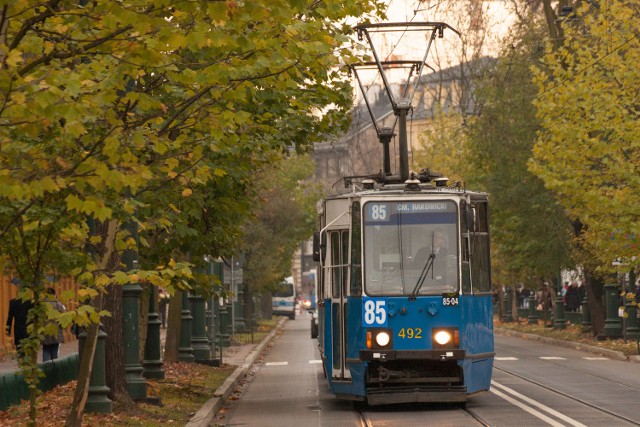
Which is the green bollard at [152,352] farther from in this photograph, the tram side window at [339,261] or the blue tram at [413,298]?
the blue tram at [413,298]

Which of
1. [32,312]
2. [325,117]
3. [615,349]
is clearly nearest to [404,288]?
[325,117]

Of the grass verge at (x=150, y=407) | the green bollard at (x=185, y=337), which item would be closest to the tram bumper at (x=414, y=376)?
the grass verge at (x=150, y=407)

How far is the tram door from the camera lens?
18.2 m

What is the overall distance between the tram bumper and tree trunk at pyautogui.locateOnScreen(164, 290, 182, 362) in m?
10.3

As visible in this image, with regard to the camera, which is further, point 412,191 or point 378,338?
point 412,191

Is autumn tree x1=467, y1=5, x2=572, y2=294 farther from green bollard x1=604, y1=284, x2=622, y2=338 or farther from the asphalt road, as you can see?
the asphalt road

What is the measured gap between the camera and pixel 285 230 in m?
59.8

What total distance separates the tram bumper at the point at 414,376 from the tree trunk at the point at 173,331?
33.8ft

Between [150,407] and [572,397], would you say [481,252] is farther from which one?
[150,407]

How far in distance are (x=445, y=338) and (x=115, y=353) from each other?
4.31 metres

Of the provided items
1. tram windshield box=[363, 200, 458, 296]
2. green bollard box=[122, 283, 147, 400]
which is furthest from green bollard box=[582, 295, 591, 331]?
green bollard box=[122, 283, 147, 400]

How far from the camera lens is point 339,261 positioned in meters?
18.6

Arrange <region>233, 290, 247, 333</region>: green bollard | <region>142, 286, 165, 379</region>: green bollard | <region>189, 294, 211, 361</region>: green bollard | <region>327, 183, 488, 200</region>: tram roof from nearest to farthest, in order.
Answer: <region>327, 183, 488, 200</region>: tram roof < <region>142, 286, 165, 379</region>: green bollard < <region>189, 294, 211, 361</region>: green bollard < <region>233, 290, 247, 333</region>: green bollard

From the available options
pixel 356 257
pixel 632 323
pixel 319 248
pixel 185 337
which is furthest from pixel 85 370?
pixel 632 323
